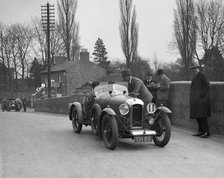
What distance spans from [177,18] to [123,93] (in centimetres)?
3965

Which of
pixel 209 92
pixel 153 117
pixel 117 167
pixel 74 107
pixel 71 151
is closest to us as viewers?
pixel 117 167

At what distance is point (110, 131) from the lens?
862cm

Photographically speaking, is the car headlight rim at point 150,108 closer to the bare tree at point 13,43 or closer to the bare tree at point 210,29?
the bare tree at point 210,29

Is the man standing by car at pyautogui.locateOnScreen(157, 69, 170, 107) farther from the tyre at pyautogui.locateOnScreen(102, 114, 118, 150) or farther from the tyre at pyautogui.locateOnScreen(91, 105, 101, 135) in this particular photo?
the tyre at pyautogui.locateOnScreen(102, 114, 118, 150)

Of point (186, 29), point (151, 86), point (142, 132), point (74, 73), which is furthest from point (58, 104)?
point (74, 73)

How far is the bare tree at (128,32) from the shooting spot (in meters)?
47.3

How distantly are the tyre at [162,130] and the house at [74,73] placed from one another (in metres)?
52.3

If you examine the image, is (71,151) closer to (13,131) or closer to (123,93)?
(123,93)

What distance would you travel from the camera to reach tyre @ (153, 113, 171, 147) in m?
8.57

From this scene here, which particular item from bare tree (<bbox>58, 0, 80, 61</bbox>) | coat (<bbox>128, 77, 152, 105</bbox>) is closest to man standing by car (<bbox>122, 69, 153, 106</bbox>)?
coat (<bbox>128, 77, 152, 105</bbox>)

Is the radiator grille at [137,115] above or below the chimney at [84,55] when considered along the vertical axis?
below

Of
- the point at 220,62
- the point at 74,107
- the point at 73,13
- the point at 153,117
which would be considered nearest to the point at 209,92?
the point at 153,117

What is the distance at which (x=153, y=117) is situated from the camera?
8961 millimetres

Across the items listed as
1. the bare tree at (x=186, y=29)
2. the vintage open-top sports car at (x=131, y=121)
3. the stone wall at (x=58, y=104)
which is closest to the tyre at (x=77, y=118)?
the vintage open-top sports car at (x=131, y=121)
